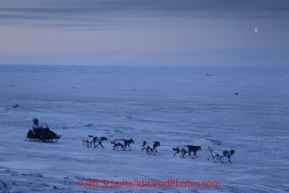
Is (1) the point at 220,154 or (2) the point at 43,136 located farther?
(2) the point at 43,136

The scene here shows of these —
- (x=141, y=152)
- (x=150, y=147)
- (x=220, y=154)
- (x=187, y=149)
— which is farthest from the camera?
(x=141, y=152)

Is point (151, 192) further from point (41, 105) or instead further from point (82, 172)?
point (41, 105)

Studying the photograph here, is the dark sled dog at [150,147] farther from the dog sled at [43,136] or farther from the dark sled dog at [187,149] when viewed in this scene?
the dog sled at [43,136]

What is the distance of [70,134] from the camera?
1870 centimetres

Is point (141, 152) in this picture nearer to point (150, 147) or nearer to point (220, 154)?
point (150, 147)

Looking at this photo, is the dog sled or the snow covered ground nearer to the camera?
the snow covered ground

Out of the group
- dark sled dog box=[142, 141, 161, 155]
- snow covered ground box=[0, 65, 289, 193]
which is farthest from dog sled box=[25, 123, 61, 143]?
dark sled dog box=[142, 141, 161, 155]

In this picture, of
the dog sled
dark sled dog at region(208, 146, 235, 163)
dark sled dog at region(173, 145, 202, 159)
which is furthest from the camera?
the dog sled

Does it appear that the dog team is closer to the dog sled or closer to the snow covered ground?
the snow covered ground

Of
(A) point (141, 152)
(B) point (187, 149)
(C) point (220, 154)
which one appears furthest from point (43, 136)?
(C) point (220, 154)

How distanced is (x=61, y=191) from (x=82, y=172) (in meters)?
2.54

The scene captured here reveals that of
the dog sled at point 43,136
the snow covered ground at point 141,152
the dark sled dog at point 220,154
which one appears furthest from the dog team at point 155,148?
the dog sled at point 43,136

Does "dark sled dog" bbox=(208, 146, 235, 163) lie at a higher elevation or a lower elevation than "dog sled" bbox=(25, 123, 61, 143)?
lower

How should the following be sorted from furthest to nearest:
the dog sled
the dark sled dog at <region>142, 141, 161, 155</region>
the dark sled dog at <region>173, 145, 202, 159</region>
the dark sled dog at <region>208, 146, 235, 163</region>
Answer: the dog sled < the dark sled dog at <region>142, 141, 161, 155</region> < the dark sled dog at <region>173, 145, 202, 159</region> < the dark sled dog at <region>208, 146, 235, 163</region>
